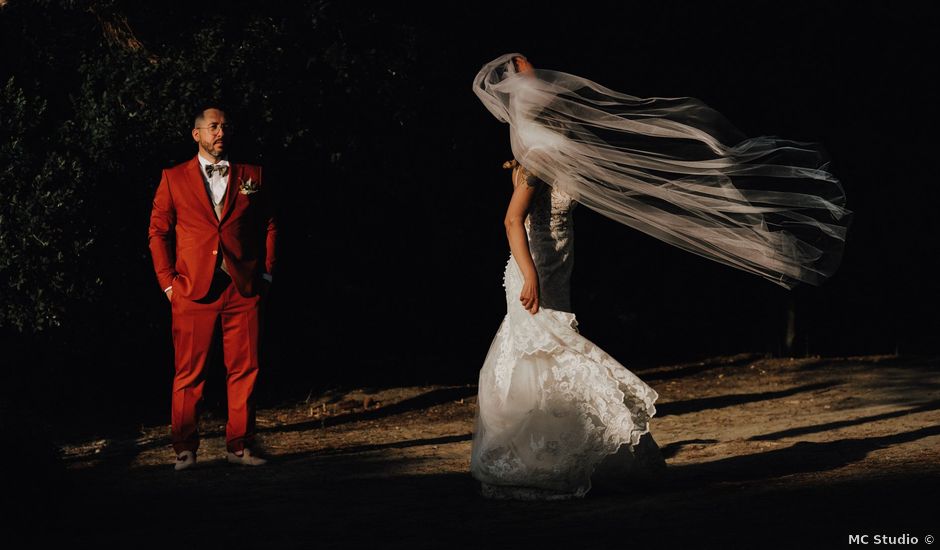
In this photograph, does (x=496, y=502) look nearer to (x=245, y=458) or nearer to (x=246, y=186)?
(x=245, y=458)

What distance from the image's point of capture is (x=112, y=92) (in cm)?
991

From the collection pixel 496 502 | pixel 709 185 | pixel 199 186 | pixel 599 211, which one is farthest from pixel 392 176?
pixel 496 502

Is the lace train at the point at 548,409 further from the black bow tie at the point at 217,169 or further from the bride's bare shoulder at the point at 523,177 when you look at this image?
the black bow tie at the point at 217,169

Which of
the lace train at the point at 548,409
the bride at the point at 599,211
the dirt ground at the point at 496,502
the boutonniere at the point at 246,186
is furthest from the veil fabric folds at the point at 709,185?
the boutonniere at the point at 246,186

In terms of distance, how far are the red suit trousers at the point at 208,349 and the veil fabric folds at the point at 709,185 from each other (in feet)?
7.47

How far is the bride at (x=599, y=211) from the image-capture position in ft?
21.4

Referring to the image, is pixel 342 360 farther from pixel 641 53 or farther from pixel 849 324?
pixel 849 324

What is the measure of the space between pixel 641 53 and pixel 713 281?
3.70 metres

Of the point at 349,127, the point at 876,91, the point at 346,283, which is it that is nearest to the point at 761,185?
the point at 349,127

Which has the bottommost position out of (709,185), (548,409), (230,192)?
(548,409)

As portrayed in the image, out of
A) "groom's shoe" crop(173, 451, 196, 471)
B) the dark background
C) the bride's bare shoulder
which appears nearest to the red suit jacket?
"groom's shoe" crop(173, 451, 196, 471)

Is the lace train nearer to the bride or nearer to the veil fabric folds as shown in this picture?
the bride

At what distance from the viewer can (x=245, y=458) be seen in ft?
26.6

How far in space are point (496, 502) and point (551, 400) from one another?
23.5 inches
